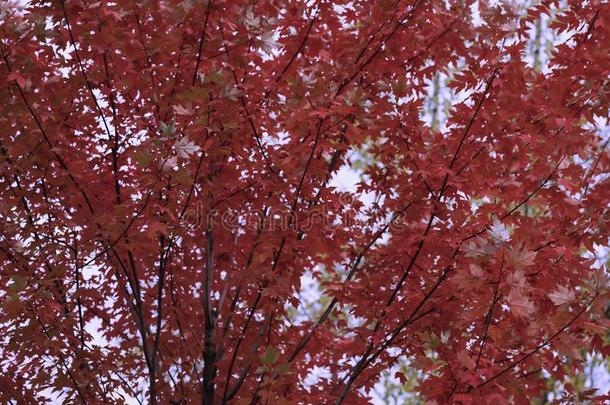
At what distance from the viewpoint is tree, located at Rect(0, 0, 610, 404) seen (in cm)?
397

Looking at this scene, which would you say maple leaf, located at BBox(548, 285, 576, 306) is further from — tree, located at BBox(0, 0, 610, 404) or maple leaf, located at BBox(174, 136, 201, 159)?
maple leaf, located at BBox(174, 136, 201, 159)

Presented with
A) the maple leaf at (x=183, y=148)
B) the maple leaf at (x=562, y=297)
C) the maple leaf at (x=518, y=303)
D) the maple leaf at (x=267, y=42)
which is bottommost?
the maple leaf at (x=518, y=303)

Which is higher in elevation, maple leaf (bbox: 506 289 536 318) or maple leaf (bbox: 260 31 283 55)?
maple leaf (bbox: 260 31 283 55)

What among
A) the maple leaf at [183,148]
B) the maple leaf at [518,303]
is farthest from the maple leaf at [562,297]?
the maple leaf at [183,148]

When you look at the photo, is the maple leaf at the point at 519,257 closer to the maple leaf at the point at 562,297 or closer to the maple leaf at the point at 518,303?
the maple leaf at the point at 518,303

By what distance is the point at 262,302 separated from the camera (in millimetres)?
4590

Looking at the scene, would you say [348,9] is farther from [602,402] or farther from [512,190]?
[602,402]

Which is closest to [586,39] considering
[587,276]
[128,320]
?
[587,276]

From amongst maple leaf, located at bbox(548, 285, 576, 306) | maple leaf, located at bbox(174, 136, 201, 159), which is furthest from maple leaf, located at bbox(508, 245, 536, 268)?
maple leaf, located at bbox(174, 136, 201, 159)

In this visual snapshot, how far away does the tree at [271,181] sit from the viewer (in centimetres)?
397

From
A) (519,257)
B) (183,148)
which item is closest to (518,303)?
(519,257)

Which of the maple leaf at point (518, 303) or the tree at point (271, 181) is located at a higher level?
the tree at point (271, 181)

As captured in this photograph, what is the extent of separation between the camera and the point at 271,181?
430cm

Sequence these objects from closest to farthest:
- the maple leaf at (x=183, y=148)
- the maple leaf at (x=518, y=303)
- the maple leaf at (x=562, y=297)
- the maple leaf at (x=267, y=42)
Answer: the maple leaf at (x=518, y=303) < the maple leaf at (x=562, y=297) < the maple leaf at (x=183, y=148) < the maple leaf at (x=267, y=42)
